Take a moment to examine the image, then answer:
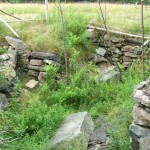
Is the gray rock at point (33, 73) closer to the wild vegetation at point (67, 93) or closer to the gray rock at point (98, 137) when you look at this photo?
the wild vegetation at point (67, 93)

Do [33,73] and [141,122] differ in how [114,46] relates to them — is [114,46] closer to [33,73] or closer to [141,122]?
[33,73]

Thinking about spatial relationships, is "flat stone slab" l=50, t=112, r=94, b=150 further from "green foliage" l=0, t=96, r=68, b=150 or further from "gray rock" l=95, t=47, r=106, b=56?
"gray rock" l=95, t=47, r=106, b=56

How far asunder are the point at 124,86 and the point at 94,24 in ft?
11.4

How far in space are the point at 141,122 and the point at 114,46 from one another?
6.09m

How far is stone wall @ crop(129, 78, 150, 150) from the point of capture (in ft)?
22.3

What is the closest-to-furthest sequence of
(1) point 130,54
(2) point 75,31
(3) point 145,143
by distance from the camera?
(3) point 145,143 < (2) point 75,31 < (1) point 130,54

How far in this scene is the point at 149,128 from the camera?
6.91 metres

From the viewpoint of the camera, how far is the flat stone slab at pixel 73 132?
766 cm

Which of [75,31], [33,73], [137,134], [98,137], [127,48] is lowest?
[98,137]

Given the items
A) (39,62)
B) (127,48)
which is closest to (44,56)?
(39,62)

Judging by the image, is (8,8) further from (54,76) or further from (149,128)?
(149,128)

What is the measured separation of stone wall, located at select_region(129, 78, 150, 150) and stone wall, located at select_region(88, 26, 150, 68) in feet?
17.5

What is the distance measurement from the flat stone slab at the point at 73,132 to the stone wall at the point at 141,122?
1.17 m

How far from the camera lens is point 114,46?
41.5 feet
